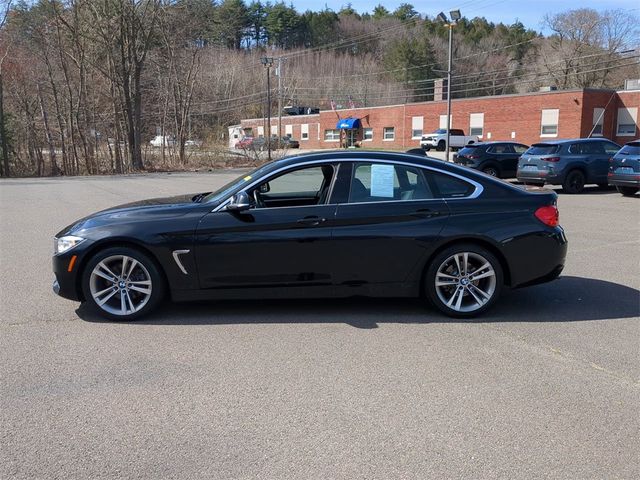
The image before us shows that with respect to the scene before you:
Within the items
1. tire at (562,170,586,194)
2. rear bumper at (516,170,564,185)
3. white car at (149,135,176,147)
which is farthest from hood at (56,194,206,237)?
white car at (149,135,176,147)

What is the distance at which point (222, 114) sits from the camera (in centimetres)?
8538

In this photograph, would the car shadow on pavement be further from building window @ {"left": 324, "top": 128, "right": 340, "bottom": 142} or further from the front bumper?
building window @ {"left": 324, "top": 128, "right": 340, "bottom": 142}

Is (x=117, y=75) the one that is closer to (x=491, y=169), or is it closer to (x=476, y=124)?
(x=491, y=169)

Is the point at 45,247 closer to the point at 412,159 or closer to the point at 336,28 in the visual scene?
the point at 412,159

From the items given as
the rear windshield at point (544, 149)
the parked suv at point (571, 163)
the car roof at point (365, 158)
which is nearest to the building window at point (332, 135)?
the rear windshield at point (544, 149)

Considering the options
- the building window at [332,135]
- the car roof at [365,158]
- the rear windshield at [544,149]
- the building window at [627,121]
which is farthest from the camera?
the building window at [332,135]

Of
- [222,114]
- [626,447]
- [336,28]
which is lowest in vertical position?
[626,447]

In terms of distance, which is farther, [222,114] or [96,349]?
[222,114]

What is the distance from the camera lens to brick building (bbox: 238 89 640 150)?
43.5 meters

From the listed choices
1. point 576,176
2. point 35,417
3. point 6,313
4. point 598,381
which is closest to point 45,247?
point 6,313

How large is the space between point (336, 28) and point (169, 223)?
121m

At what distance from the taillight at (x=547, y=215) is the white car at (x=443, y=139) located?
141 ft

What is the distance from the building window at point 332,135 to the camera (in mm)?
69688

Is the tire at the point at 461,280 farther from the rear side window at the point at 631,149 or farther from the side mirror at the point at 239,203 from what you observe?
the rear side window at the point at 631,149
